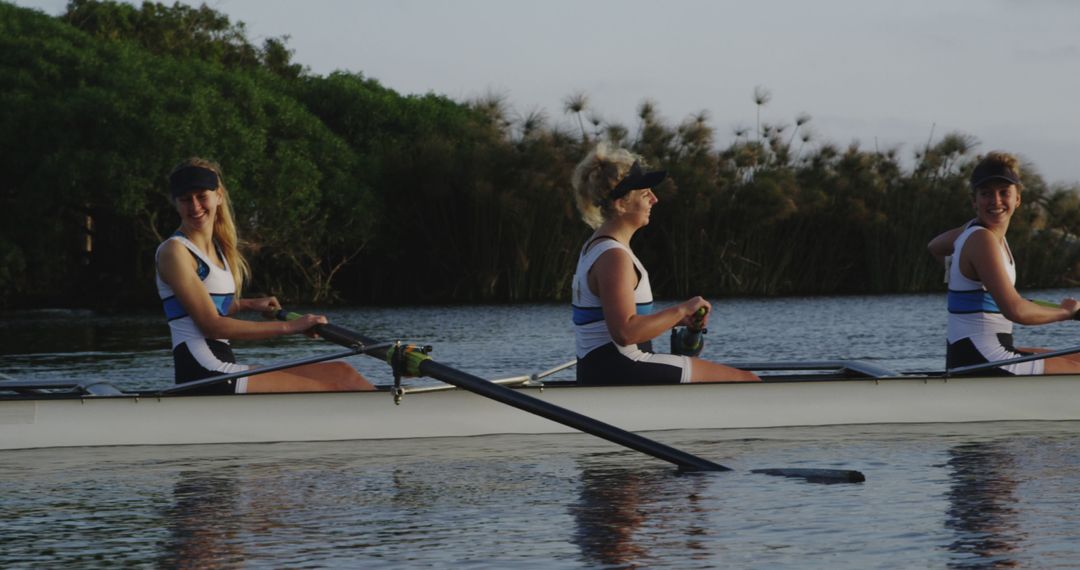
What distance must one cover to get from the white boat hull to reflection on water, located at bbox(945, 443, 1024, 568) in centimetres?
60

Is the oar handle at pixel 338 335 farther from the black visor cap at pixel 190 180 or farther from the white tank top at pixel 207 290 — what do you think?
the black visor cap at pixel 190 180

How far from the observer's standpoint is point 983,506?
7.03 m

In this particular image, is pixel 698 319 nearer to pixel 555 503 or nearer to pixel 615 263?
pixel 615 263

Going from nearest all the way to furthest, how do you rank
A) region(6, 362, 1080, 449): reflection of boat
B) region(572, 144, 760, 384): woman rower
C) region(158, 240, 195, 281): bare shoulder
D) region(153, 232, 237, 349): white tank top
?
region(572, 144, 760, 384): woman rower < region(158, 240, 195, 281): bare shoulder < region(153, 232, 237, 349): white tank top < region(6, 362, 1080, 449): reflection of boat

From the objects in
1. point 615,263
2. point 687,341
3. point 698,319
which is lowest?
point 687,341

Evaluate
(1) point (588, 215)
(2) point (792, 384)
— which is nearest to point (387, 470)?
(1) point (588, 215)

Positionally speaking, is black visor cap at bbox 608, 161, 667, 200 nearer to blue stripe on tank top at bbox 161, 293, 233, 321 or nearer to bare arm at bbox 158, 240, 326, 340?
bare arm at bbox 158, 240, 326, 340

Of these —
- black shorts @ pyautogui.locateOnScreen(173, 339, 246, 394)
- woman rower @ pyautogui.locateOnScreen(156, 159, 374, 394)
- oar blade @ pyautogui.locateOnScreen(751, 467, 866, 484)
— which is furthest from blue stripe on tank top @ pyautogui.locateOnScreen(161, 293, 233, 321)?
oar blade @ pyautogui.locateOnScreen(751, 467, 866, 484)

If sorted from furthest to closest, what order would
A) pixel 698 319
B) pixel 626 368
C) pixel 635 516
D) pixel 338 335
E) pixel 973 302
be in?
pixel 973 302, pixel 626 368, pixel 338 335, pixel 698 319, pixel 635 516

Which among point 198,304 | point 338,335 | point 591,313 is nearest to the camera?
point 198,304

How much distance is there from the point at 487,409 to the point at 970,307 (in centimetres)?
305

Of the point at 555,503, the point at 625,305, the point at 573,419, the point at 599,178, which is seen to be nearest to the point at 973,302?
the point at 625,305

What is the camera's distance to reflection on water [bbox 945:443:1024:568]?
591 cm

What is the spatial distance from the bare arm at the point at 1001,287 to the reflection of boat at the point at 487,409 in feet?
2.18
